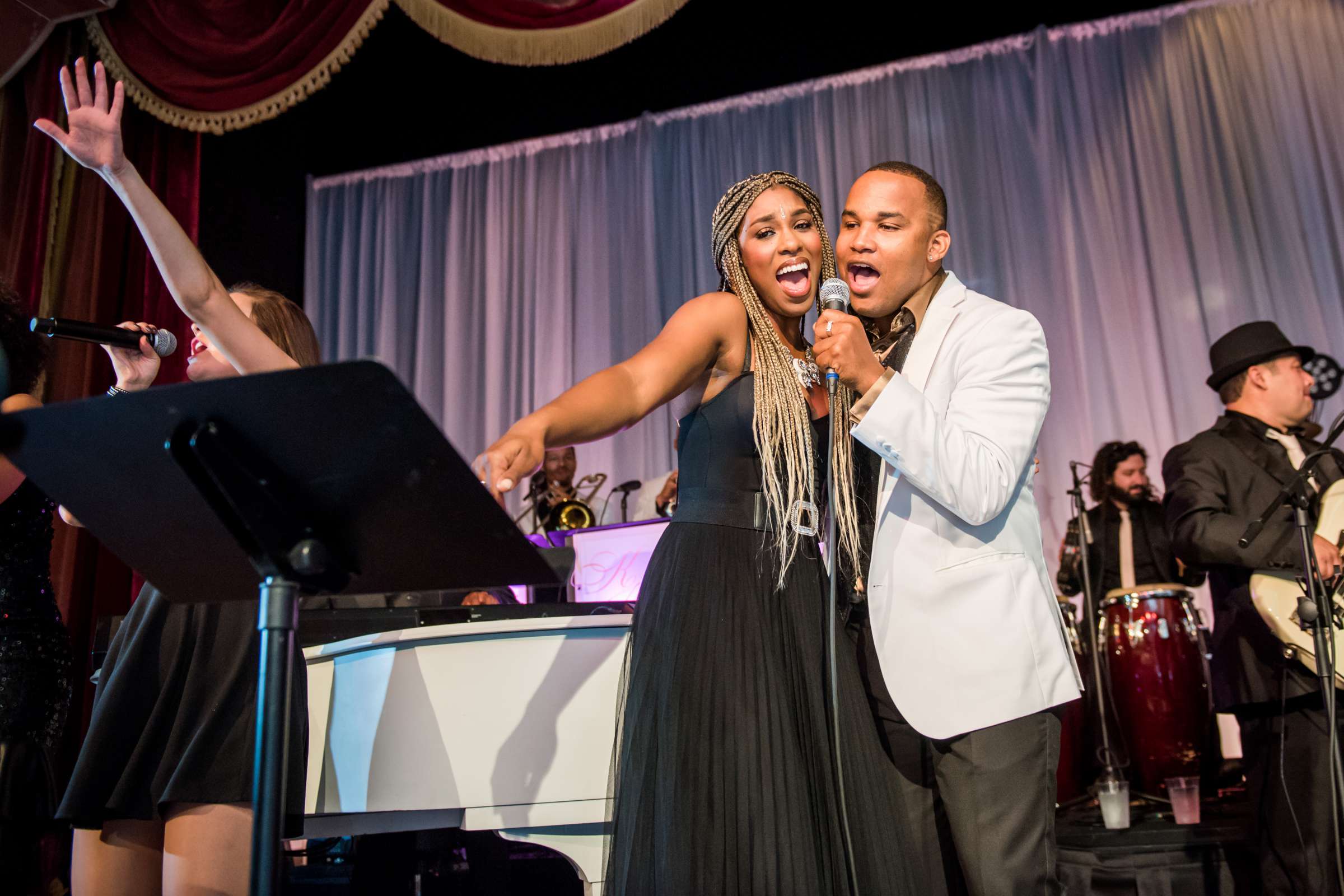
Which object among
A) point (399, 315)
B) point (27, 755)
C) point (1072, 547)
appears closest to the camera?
point (27, 755)

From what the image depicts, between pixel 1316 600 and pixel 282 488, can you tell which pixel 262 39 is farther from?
pixel 1316 600

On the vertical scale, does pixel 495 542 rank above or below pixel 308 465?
below

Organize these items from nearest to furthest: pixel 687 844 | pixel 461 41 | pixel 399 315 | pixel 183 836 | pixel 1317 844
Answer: pixel 687 844 < pixel 183 836 < pixel 1317 844 < pixel 461 41 < pixel 399 315

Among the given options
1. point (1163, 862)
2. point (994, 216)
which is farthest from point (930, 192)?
point (994, 216)

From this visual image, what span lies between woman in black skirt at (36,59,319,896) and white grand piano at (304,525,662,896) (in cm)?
28

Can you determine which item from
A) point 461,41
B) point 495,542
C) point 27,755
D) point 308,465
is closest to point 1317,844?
point 495,542

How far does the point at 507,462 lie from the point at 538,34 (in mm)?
4257

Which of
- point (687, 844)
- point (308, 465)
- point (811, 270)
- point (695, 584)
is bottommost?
point (687, 844)

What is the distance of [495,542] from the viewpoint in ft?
4.62

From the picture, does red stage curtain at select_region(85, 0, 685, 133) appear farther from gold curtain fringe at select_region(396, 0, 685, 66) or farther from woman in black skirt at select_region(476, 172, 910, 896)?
woman in black skirt at select_region(476, 172, 910, 896)

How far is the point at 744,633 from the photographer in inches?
78.3

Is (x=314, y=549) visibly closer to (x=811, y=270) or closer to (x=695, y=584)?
(x=695, y=584)

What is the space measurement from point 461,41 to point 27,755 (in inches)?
162

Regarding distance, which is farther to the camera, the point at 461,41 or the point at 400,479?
the point at 461,41
